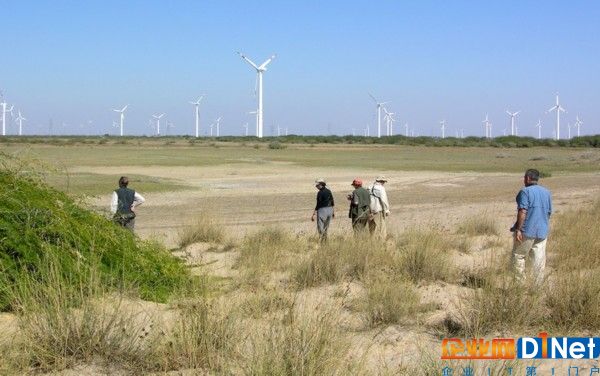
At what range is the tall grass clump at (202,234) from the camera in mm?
17531

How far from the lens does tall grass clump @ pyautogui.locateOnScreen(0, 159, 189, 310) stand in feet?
28.9

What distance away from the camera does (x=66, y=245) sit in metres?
9.27

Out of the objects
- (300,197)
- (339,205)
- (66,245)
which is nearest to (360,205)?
(66,245)

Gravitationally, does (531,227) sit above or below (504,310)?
above

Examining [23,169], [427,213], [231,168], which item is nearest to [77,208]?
[23,169]

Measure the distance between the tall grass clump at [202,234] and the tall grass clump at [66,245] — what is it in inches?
246

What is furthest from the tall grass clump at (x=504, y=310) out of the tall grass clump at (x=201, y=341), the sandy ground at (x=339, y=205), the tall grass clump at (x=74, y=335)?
the tall grass clump at (x=74, y=335)

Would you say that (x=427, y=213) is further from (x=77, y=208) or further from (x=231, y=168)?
(x=231, y=168)

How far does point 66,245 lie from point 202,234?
8.36 m

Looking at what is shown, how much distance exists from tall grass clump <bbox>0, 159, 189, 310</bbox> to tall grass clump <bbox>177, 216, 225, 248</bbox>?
624 cm

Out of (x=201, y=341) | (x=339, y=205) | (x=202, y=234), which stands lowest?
(x=339, y=205)

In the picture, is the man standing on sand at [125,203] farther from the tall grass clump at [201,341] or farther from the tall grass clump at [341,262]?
the tall grass clump at [201,341]

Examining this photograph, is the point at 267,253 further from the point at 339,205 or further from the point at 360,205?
the point at 339,205

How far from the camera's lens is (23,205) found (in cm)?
930
